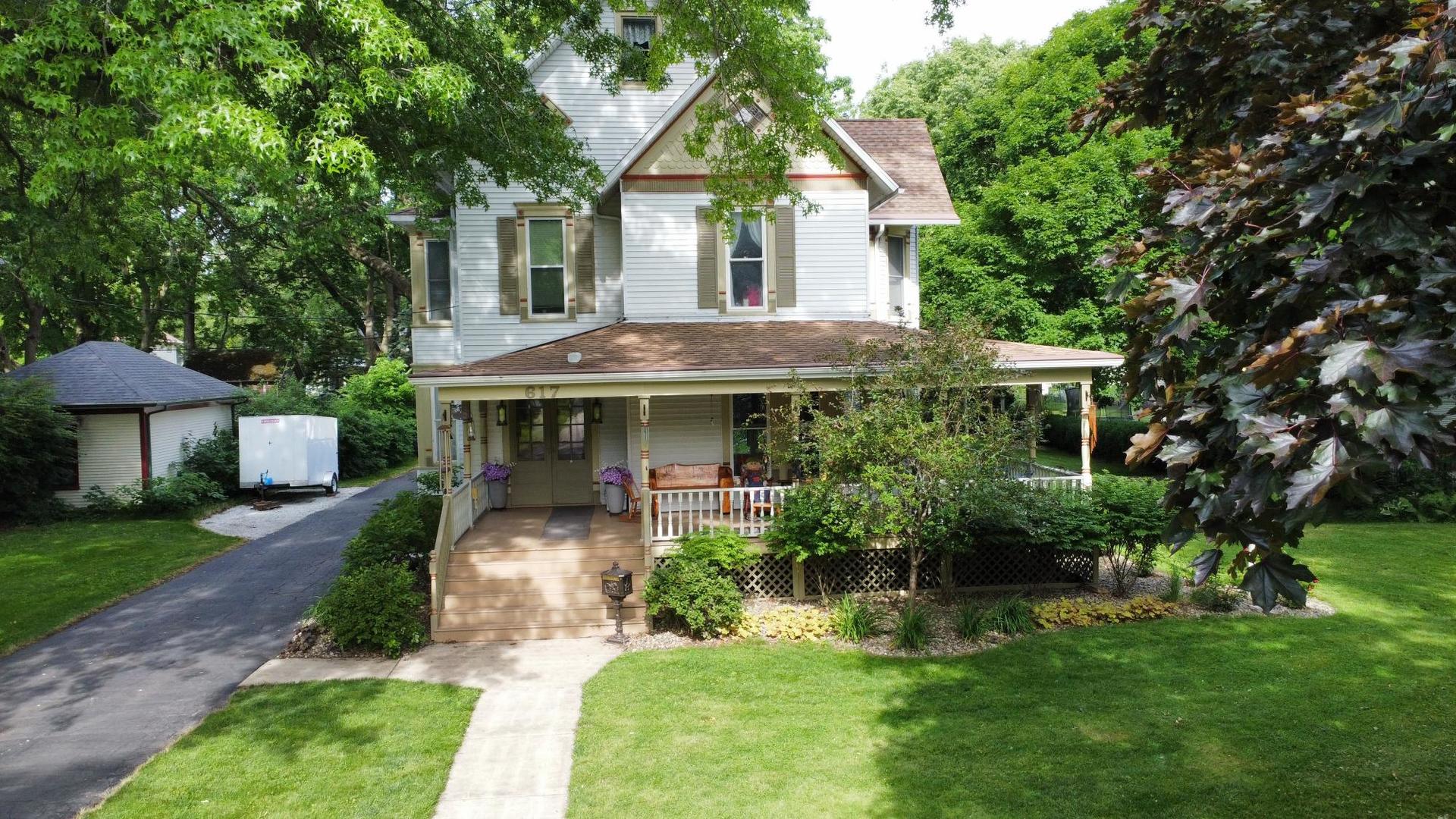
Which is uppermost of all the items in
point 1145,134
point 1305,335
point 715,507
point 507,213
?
point 1145,134

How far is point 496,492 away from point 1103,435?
19337 mm

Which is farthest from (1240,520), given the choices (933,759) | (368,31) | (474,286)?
(474,286)

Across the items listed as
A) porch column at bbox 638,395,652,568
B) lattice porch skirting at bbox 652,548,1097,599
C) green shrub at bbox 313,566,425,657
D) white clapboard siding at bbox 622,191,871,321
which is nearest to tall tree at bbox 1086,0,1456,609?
porch column at bbox 638,395,652,568

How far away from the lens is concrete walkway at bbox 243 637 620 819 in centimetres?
682

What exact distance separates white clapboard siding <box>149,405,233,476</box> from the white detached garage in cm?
2

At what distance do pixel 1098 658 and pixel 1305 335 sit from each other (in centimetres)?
772

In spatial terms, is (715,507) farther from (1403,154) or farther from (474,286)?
(1403,154)

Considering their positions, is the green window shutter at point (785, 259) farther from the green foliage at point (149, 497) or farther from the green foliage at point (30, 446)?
the green foliage at point (30, 446)

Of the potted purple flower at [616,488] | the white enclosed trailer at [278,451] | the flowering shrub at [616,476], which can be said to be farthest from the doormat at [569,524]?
the white enclosed trailer at [278,451]

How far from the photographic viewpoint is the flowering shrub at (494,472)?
49.1 ft

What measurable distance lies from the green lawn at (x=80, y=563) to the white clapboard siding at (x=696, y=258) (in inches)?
382

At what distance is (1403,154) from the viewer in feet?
10.6

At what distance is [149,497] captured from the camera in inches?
780

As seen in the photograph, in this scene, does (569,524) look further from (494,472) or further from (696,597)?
(696,597)
